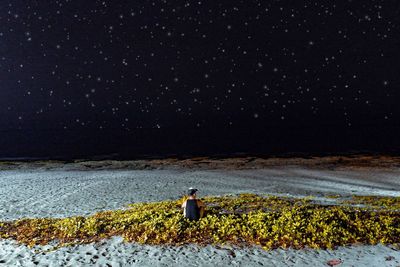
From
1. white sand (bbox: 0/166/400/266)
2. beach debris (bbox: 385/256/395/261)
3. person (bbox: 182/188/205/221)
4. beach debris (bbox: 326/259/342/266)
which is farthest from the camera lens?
person (bbox: 182/188/205/221)

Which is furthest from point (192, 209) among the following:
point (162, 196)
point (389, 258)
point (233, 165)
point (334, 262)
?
point (233, 165)

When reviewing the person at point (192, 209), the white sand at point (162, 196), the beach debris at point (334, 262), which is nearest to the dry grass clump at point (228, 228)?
the person at point (192, 209)

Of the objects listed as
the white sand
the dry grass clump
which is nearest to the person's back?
the dry grass clump

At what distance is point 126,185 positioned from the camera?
1149 centimetres

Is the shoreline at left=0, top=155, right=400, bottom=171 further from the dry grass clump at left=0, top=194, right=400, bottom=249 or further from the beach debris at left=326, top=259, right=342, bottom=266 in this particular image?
the beach debris at left=326, top=259, right=342, bottom=266

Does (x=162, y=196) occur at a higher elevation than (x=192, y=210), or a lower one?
lower

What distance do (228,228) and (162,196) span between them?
413 centimetres

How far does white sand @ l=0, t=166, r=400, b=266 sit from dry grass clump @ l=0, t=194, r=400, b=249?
25cm

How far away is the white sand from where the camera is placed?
4926mm

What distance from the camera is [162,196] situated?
972cm

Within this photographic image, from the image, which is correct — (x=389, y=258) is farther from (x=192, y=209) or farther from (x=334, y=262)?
(x=192, y=209)

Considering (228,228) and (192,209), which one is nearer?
Result: (228,228)

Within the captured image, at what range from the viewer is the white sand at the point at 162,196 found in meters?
4.93

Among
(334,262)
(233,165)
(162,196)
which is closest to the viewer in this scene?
(334,262)
